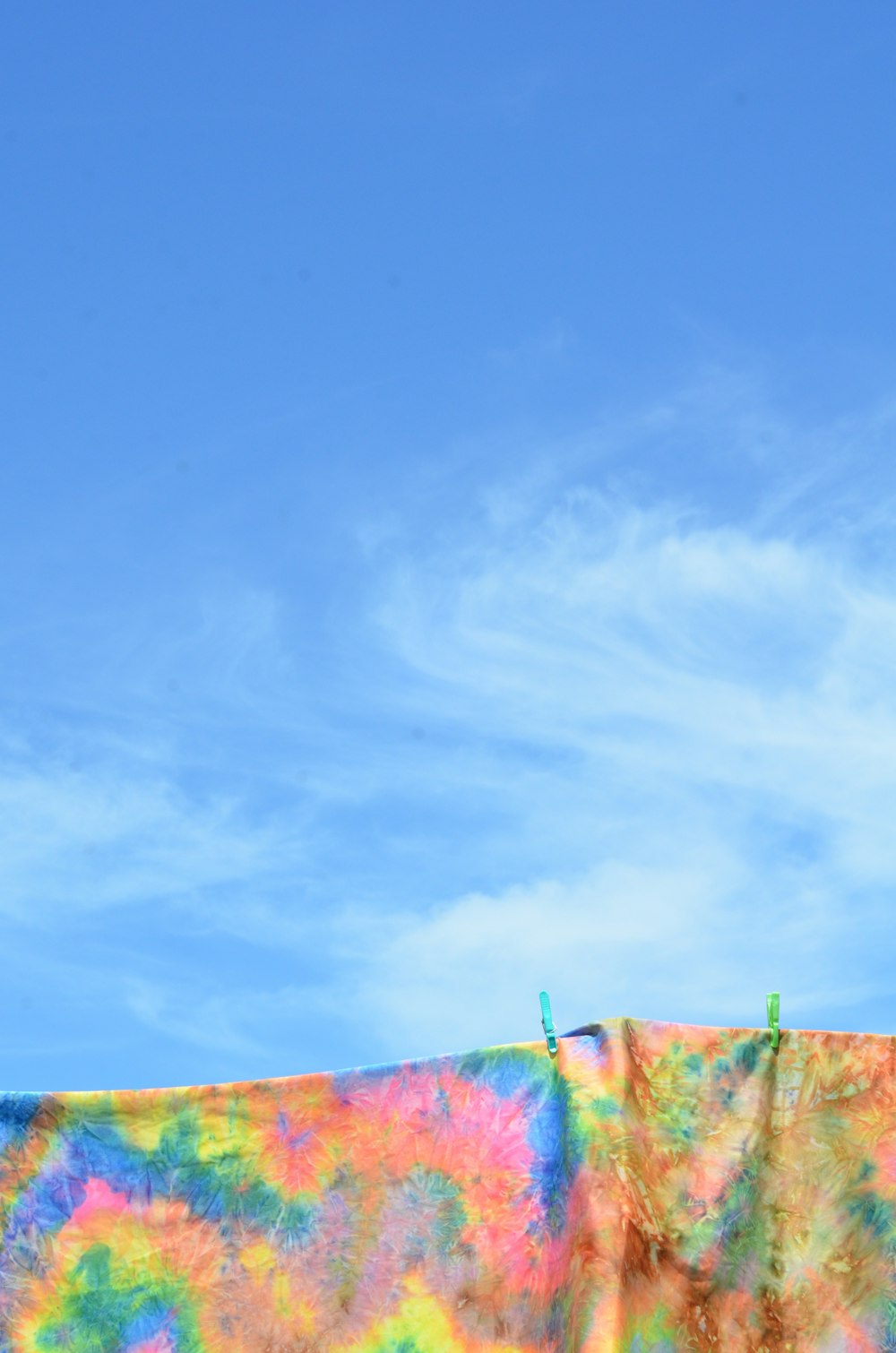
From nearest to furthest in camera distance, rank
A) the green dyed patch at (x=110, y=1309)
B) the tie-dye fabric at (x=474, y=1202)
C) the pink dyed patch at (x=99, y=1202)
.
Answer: the tie-dye fabric at (x=474, y=1202) → the green dyed patch at (x=110, y=1309) → the pink dyed patch at (x=99, y=1202)

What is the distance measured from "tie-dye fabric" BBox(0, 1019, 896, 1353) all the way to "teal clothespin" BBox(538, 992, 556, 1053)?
0.04 metres

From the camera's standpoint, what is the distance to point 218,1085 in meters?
3.60

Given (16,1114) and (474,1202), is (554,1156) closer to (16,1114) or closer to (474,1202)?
(474,1202)

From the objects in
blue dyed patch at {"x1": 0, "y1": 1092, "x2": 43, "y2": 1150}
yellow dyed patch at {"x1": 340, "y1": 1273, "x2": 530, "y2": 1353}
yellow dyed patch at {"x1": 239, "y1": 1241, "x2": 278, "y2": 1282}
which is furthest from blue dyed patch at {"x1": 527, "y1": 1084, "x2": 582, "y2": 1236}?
blue dyed patch at {"x1": 0, "y1": 1092, "x2": 43, "y2": 1150}

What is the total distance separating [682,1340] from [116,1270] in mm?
1303

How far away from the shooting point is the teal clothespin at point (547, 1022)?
3.41m

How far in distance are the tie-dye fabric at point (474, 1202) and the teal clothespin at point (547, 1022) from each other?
4cm

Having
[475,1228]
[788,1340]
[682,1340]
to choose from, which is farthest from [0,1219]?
[788,1340]

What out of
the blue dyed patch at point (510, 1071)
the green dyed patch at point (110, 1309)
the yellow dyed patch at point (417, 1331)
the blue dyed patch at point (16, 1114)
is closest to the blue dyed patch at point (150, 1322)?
the green dyed patch at point (110, 1309)

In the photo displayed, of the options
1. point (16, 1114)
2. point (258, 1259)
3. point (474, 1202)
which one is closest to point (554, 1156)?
point (474, 1202)

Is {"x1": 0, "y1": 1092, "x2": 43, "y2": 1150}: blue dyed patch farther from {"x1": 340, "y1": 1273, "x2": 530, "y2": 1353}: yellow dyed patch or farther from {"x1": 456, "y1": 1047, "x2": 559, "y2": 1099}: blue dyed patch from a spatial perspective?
{"x1": 456, "y1": 1047, "x2": 559, "y2": 1099}: blue dyed patch

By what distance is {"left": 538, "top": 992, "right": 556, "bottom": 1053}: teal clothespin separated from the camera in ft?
11.2

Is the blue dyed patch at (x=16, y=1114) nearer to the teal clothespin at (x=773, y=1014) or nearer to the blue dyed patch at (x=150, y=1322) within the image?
the blue dyed patch at (x=150, y=1322)

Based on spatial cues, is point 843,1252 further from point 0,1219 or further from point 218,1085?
point 0,1219
